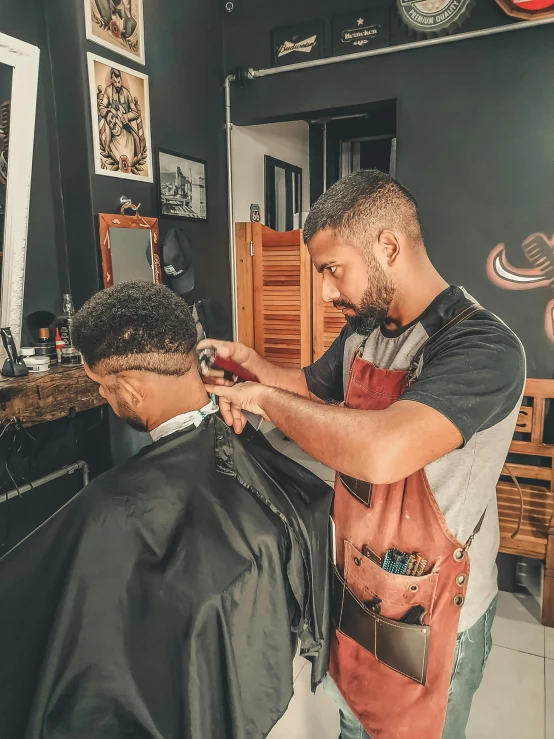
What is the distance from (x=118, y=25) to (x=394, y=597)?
3.02m

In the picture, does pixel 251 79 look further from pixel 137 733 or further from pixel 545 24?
pixel 137 733

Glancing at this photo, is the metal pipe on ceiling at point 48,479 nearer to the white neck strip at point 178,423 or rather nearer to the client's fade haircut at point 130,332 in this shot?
the white neck strip at point 178,423

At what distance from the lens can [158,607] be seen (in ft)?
3.38

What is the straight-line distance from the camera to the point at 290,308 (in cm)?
399

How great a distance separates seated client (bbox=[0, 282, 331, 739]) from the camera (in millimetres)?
994

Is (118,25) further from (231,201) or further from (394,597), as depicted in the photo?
(394,597)

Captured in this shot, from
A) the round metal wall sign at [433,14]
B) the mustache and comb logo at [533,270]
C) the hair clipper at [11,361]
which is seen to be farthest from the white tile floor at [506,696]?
the round metal wall sign at [433,14]

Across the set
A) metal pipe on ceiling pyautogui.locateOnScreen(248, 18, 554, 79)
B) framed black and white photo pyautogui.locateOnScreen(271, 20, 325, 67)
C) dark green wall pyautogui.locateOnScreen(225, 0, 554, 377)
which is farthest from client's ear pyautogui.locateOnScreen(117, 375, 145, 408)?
framed black and white photo pyautogui.locateOnScreen(271, 20, 325, 67)

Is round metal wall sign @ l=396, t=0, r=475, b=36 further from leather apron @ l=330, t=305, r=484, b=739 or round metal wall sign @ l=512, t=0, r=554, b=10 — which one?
leather apron @ l=330, t=305, r=484, b=739

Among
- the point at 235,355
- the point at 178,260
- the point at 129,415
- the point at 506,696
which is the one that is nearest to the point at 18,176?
the point at 178,260

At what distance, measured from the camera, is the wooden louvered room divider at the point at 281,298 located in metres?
3.89

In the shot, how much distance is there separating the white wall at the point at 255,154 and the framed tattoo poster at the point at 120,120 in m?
0.97

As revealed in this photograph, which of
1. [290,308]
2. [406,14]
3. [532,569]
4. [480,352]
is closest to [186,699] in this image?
[480,352]

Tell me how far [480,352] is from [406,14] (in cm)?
287
